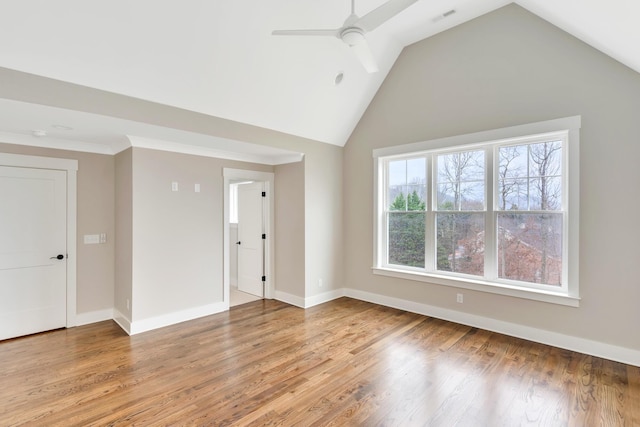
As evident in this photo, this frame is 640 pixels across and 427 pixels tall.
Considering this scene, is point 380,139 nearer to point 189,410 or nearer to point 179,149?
point 179,149

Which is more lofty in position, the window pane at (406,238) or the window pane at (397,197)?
the window pane at (397,197)

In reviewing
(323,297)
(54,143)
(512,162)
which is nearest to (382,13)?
(512,162)

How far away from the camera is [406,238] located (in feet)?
15.8

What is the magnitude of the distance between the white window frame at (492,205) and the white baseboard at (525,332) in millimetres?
373

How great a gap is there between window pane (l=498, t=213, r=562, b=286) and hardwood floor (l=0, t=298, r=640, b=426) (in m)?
0.79

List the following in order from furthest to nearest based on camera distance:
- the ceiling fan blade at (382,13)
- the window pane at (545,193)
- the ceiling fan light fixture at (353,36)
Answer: the window pane at (545,193), the ceiling fan light fixture at (353,36), the ceiling fan blade at (382,13)

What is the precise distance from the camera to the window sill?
11.0 ft

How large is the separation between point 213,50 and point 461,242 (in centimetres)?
383

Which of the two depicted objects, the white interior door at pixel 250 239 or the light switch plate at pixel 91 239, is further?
the white interior door at pixel 250 239

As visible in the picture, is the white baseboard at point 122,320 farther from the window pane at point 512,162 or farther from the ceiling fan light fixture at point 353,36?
the window pane at point 512,162

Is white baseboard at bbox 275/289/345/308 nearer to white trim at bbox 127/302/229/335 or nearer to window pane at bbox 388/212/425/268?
white trim at bbox 127/302/229/335

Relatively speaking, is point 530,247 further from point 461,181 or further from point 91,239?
point 91,239

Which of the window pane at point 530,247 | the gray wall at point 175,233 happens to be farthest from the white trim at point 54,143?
the window pane at point 530,247

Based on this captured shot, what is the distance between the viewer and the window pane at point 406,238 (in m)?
4.66
